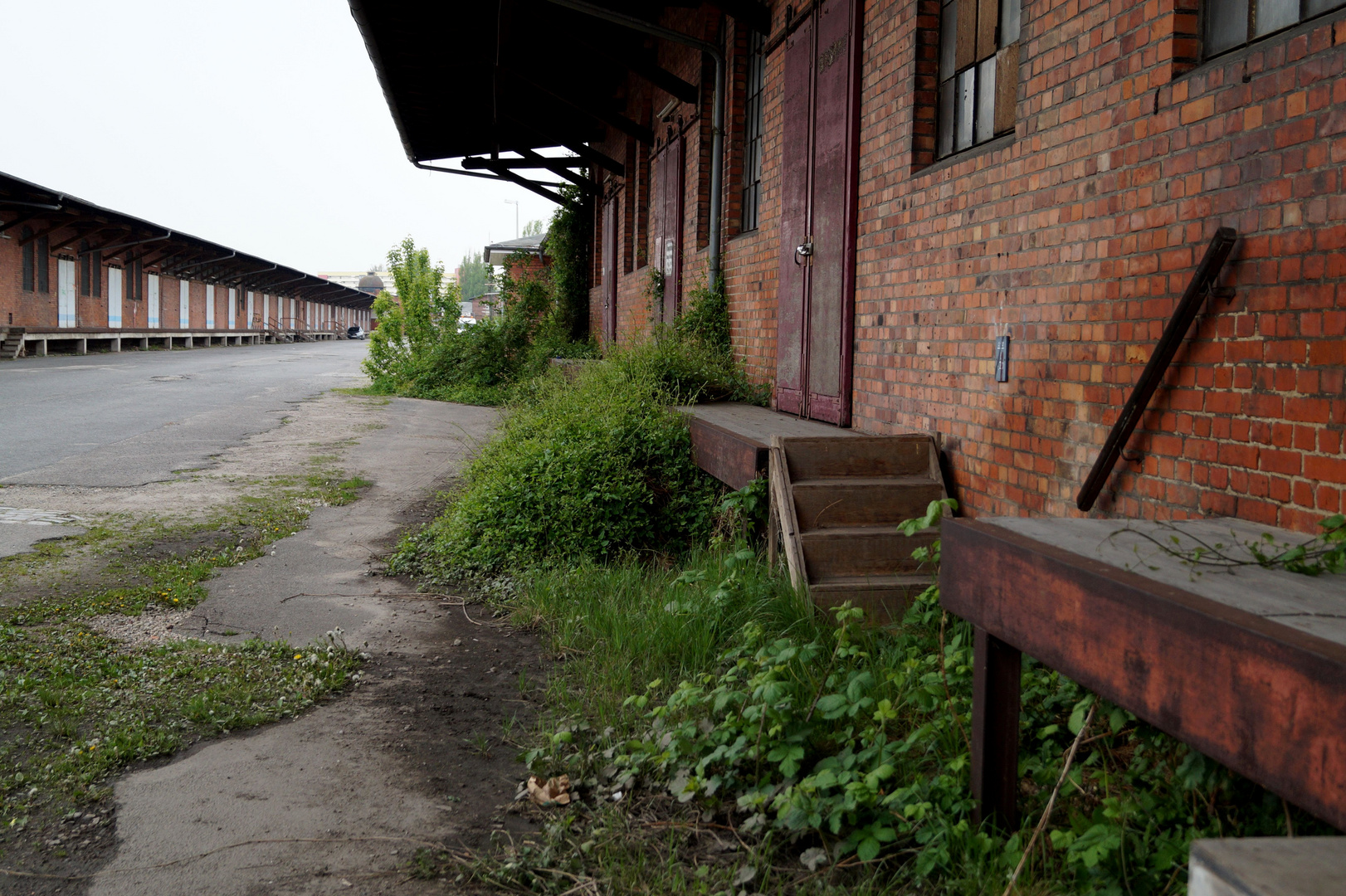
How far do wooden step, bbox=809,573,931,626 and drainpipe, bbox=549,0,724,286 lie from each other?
4897 millimetres

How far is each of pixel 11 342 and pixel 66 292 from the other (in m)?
5.26

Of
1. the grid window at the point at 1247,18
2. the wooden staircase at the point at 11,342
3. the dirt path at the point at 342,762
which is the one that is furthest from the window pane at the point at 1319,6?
the wooden staircase at the point at 11,342

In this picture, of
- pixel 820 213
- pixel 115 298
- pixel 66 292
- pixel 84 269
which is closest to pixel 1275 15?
pixel 820 213

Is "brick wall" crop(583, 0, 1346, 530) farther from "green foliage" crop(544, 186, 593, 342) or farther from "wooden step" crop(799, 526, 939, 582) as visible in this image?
"green foliage" crop(544, 186, 593, 342)

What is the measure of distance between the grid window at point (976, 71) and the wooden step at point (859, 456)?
141 centimetres

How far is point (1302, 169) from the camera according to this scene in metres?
2.58

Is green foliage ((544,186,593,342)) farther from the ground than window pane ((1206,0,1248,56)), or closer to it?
farther from the ground

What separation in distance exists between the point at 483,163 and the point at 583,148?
369cm

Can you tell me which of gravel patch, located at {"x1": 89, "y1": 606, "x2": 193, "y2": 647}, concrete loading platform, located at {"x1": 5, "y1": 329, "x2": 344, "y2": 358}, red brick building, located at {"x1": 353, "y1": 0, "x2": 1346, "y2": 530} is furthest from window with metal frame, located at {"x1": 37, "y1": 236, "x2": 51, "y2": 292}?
gravel patch, located at {"x1": 89, "y1": 606, "x2": 193, "y2": 647}

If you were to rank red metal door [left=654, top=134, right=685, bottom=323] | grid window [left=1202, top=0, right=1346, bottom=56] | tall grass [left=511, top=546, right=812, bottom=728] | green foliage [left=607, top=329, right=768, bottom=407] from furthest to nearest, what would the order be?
red metal door [left=654, top=134, right=685, bottom=323] → green foliage [left=607, top=329, right=768, bottom=407] → tall grass [left=511, top=546, right=812, bottom=728] → grid window [left=1202, top=0, right=1346, bottom=56]

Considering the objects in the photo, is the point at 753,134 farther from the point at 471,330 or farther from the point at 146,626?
the point at 471,330

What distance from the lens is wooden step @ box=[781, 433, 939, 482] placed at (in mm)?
4617

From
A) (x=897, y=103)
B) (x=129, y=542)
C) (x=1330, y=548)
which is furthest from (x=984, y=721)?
(x=129, y=542)

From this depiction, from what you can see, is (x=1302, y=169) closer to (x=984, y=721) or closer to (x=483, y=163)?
(x=984, y=721)
